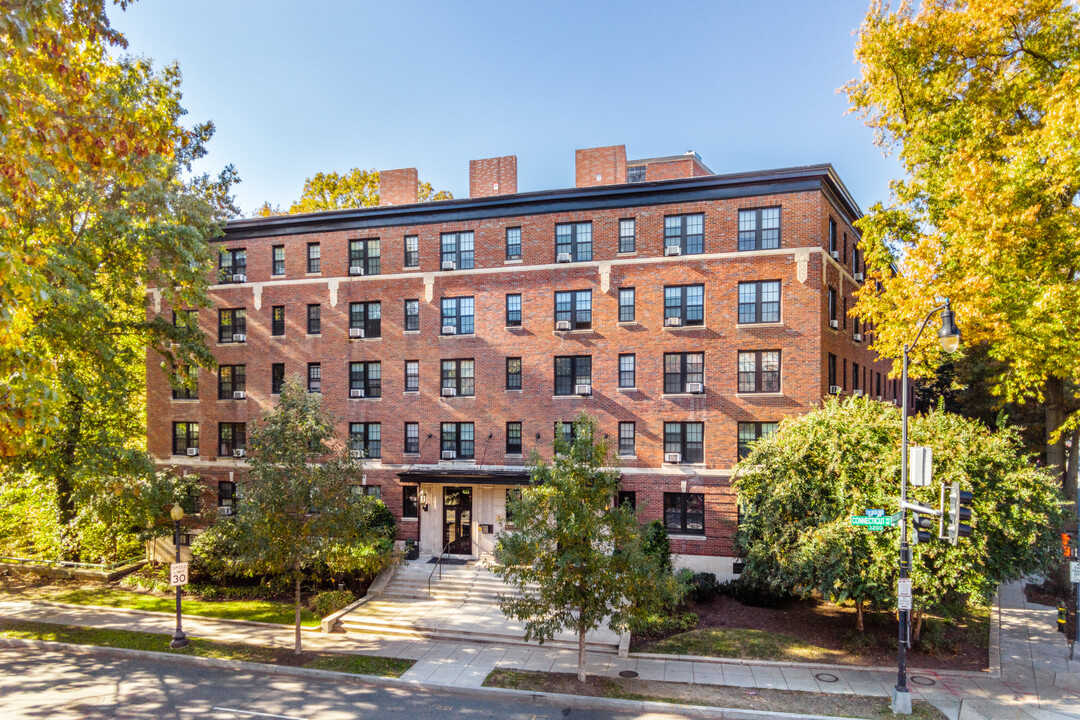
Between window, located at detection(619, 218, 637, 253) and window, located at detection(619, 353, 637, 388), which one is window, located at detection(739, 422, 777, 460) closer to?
window, located at detection(619, 353, 637, 388)

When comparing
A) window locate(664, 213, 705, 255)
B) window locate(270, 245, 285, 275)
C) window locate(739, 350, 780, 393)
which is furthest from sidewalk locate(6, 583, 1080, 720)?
window locate(270, 245, 285, 275)

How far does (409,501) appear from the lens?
1106 inches

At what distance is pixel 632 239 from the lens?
26.3 m

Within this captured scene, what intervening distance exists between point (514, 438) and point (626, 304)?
726 centimetres

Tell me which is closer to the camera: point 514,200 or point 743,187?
point 743,187

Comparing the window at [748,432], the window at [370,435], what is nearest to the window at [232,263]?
the window at [370,435]

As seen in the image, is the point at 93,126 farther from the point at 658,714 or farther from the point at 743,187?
the point at 743,187

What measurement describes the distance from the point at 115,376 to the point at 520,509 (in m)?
17.0

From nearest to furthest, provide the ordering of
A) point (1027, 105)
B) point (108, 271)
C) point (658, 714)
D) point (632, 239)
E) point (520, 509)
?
point (658, 714)
point (520, 509)
point (1027, 105)
point (108, 271)
point (632, 239)

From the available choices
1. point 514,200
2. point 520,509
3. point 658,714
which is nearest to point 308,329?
point 514,200

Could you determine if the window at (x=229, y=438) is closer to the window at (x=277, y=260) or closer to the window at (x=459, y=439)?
the window at (x=277, y=260)

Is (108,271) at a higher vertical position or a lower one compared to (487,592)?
higher

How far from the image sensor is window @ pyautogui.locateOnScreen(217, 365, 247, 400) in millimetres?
30547

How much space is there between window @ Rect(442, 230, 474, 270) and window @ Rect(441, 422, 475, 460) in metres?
6.81
